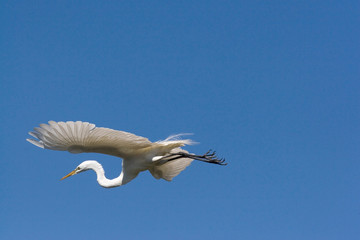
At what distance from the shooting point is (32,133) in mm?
8219

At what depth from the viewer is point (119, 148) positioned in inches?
357

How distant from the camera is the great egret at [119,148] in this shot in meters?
8.13

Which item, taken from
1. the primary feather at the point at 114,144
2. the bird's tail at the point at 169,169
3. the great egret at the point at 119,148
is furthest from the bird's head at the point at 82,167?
the bird's tail at the point at 169,169

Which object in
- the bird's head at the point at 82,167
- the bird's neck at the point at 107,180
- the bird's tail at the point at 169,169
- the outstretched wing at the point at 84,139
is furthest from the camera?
the bird's tail at the point at 169,169

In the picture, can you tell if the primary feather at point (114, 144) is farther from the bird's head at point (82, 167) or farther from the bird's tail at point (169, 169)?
the bird's head at point (82, 167)

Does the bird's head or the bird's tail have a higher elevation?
the bird's tail

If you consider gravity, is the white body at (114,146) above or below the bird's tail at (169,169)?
below

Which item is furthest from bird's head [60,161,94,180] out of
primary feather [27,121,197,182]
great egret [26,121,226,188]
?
primary feather [27,121,197,182]

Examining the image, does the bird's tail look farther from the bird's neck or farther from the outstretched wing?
the outstretched wing

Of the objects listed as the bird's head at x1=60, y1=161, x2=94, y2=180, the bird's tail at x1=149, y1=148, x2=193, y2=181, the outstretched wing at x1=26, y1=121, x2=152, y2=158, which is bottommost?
the outstretched wing at x1=26, y1=121, x2=152, y2=158

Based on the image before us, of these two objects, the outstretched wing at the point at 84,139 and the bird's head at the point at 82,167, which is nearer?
the outstretched wing at the point at 84,139

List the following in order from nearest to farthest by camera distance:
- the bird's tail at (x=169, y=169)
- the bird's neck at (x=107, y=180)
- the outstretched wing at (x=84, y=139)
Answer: the outstretched wing at (x=84, y=139)
the bird's neck at (x=107, y=180)
the bird's tail at (x=169, y=169)

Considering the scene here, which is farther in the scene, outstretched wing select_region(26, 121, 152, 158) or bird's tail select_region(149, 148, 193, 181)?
bird's tail select_region(149, 148, 193, 181)

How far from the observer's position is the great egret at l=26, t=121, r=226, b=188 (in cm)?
813
